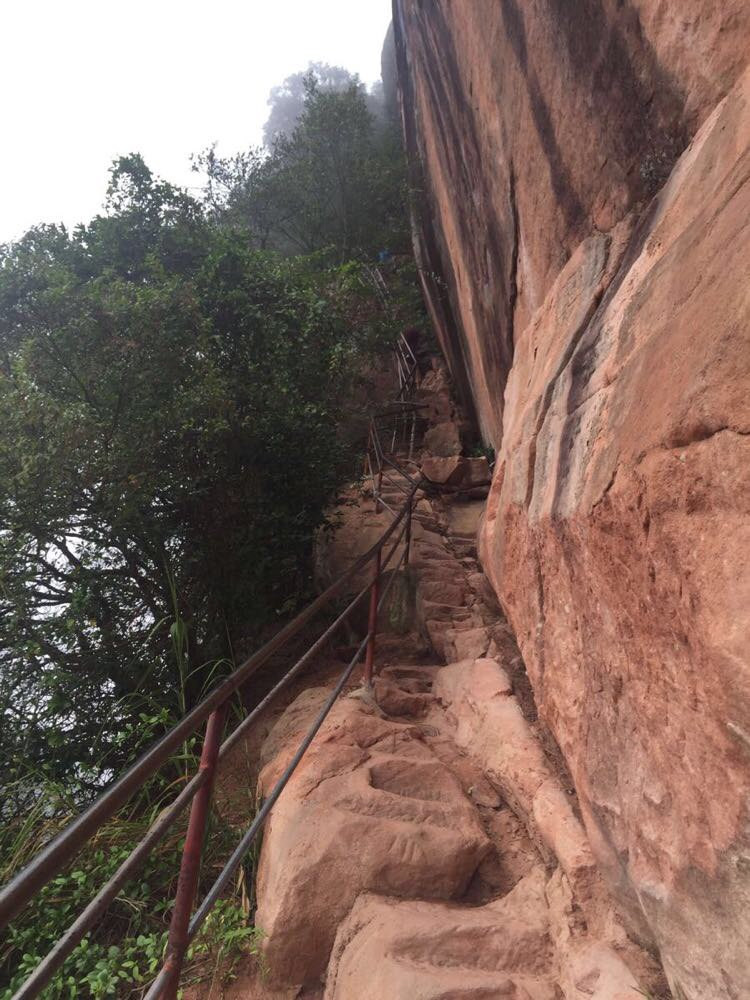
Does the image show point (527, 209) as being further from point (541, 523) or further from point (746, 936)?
point (746, 936)

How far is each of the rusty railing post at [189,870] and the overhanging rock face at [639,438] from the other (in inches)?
44.8

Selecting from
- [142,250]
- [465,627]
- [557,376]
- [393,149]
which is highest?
[393,149]

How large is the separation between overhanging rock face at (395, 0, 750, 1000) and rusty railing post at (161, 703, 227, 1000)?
1138 millimetres

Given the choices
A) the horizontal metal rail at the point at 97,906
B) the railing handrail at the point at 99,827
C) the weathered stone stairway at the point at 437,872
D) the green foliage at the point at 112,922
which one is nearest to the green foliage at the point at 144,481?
the green foliage at the point at 112,922

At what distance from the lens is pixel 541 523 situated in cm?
261

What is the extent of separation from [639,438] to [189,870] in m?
1.56

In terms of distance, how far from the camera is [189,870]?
4.36 feet

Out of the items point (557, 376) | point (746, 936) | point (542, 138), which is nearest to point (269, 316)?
point (542, 138)

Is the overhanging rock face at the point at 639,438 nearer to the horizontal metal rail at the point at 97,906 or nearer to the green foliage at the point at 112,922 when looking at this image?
the horizontal metal rail at the point at 97,906

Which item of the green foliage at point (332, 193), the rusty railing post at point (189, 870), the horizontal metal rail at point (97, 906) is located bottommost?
the rusty railing post at point (189, 870)

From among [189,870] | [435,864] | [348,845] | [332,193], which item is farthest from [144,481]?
[332,193]

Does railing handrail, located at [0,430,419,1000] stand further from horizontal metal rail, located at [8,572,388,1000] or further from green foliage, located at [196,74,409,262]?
green foliage, located at [196,74,409,262]

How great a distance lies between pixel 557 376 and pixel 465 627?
2.20 m

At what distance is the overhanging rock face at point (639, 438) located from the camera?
136 centimetres
